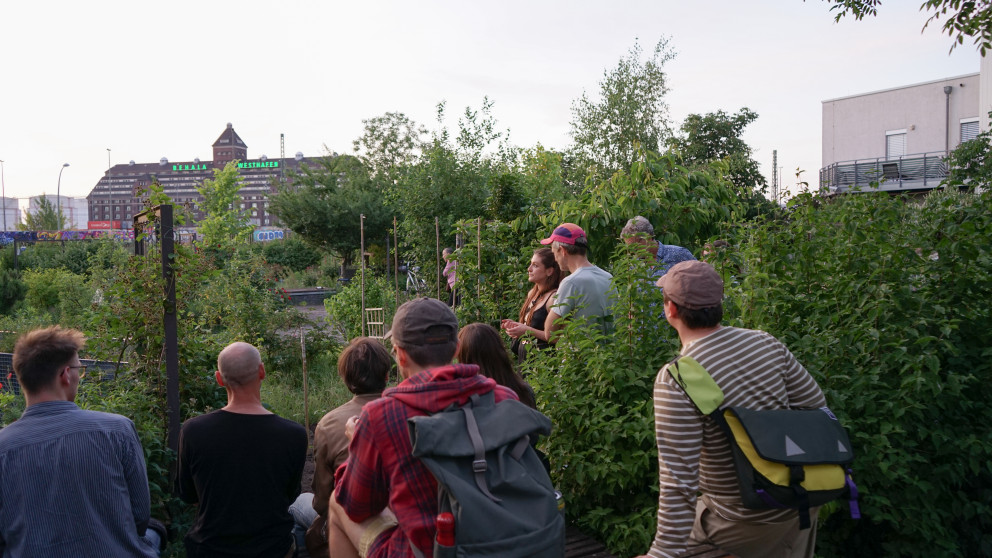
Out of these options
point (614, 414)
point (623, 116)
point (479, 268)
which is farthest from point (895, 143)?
point (614, 414)

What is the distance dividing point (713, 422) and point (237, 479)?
194cm

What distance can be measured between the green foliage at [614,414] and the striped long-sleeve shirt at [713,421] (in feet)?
3.99

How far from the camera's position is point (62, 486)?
239cm

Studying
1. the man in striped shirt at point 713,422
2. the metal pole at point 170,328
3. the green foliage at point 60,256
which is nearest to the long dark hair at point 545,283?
the metal pole at point 170,328

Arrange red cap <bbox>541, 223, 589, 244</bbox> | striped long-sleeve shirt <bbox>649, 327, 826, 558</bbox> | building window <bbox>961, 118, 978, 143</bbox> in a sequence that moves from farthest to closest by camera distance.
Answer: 1. building window <bbox>961, 118, 978, 143</bbox>
2. red cap <bbox>541, 223, 589, 244</bbox>
3. striped long-sleeve shirt <bbox>649, 327, 826, 558</bbox>

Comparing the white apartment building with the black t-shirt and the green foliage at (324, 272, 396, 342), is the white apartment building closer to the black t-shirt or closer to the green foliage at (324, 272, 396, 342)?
the green foliage at (324, 272, 396, 342)

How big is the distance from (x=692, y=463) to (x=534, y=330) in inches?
116

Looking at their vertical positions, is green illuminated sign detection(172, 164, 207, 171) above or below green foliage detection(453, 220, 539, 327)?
above

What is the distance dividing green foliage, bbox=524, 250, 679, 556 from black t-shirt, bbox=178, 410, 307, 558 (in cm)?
148

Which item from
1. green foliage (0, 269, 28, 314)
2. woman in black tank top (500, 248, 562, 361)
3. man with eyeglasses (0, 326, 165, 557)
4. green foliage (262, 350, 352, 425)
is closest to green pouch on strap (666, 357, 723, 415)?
man with eyeglasses (0, 326, 165, 557)

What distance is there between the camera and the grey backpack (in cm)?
174

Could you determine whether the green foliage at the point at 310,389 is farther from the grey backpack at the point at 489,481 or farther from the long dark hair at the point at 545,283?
the grey backpack at the point at 489,481

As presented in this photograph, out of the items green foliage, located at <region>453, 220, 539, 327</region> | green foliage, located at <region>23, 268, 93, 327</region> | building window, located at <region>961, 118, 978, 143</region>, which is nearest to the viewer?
green foliage, located at <region>453, 220, 539, 327</region>

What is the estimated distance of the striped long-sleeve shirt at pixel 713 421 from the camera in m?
1.98
